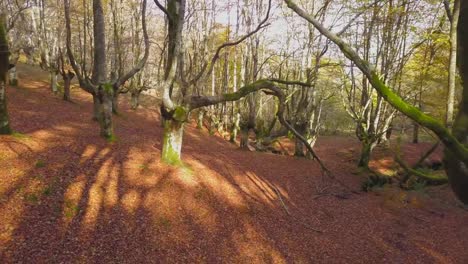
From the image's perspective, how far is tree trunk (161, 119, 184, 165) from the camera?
853cm

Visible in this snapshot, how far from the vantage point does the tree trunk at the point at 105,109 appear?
9.83m

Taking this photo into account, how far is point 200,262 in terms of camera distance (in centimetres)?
531

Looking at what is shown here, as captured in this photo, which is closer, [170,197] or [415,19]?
[170,197]

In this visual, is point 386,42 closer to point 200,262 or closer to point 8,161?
point 200,262

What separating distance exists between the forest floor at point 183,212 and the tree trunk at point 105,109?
0.54 m

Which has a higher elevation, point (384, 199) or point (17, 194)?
point (17, 194)

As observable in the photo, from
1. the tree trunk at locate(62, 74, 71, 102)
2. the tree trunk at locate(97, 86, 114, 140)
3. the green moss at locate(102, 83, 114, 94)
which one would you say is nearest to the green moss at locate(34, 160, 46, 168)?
the tree trunk at locate(97, 86, 114, 140)

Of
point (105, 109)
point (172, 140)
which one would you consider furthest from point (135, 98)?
point (172, 140)

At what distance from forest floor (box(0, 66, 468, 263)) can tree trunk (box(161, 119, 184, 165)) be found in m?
0.47

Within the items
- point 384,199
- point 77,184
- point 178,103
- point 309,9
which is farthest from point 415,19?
point 77,184

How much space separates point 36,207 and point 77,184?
1.08 m

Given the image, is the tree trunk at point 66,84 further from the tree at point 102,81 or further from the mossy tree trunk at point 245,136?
the mossy tree trunk at point 245,136

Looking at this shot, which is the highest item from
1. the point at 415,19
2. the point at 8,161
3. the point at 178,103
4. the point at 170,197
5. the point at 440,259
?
the point at 415,19

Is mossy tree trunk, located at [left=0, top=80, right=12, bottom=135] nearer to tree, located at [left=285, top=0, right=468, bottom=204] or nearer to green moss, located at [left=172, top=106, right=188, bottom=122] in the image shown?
green moss, located at [left=172, top=106, right=188, bottom=122]
